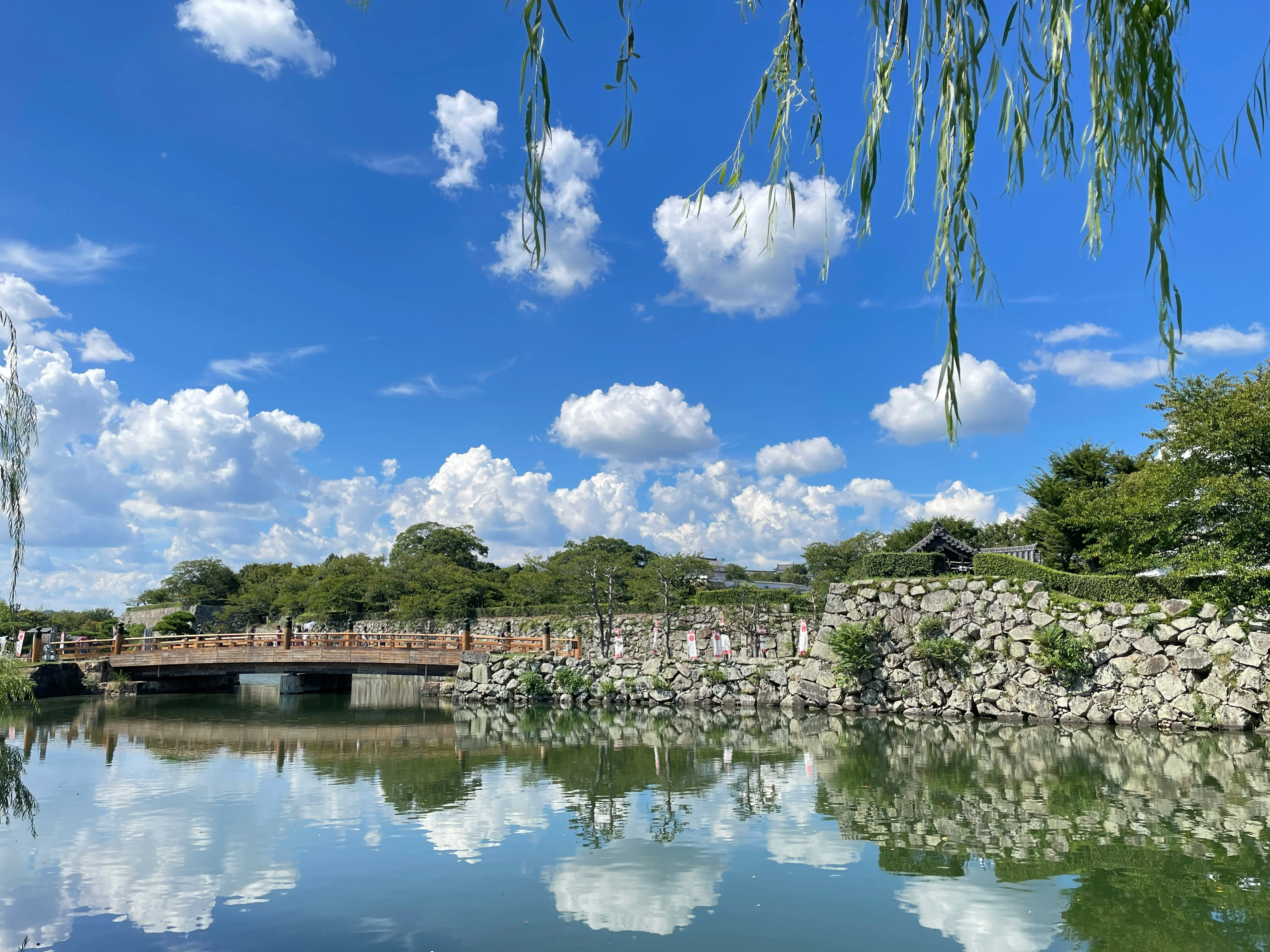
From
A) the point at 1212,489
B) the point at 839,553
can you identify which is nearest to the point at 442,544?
the point at 839,553

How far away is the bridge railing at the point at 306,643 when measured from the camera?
23.3 meters

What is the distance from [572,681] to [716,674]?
13.6ft

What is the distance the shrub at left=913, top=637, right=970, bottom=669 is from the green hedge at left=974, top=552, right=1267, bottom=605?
176 centimetres

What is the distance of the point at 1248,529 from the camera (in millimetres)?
12977

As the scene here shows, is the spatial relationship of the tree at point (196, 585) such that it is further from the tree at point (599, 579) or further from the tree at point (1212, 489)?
the tree at point (1212, 489)

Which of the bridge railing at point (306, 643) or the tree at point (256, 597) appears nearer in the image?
the bridge railing at point (306, 643)

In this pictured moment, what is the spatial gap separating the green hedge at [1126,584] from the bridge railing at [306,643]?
12756mm

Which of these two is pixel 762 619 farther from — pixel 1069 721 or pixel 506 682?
pixel 1069 721

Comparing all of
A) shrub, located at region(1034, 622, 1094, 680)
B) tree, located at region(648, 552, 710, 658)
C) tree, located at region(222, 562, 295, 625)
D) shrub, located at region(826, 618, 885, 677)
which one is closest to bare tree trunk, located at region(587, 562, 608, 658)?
tree, located at region(648, 552, 710, 658)

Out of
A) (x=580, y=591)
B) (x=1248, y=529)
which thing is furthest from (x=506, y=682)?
(x=1248, y=529)

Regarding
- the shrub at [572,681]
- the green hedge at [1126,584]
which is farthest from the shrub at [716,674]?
the green hedge at [1126,584]

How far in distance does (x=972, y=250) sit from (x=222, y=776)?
11.5 metres

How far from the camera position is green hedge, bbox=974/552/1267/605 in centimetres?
1345

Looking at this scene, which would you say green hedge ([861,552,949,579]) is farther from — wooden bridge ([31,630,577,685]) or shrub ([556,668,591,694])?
wooden bridge ([31,630,577,685])
